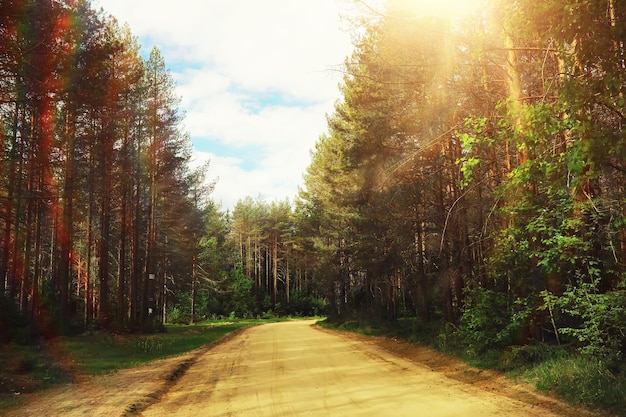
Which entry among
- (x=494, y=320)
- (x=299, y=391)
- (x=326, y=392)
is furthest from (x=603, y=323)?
(x=299, y=391)

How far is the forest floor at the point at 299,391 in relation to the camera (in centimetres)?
689

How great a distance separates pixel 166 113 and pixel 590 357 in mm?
26366

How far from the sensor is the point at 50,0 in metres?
11.9

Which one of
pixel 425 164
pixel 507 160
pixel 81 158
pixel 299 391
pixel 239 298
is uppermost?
pixel 81 158

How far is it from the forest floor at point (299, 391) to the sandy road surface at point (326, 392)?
2 centimetres

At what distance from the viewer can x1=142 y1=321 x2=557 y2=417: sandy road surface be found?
6.81 m

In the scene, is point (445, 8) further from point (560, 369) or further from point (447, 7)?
point (560, 369)

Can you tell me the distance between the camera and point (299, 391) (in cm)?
840

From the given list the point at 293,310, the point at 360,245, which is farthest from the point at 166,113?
the point at 293,310

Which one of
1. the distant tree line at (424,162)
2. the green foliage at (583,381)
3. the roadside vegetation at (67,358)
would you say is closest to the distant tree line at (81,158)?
the distant tree line at (424,162)

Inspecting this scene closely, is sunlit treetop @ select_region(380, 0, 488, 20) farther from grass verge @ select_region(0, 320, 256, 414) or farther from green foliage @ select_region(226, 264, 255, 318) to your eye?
green foliage @ select_region(226, 264, 255, 318)

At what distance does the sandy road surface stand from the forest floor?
0.02 meters

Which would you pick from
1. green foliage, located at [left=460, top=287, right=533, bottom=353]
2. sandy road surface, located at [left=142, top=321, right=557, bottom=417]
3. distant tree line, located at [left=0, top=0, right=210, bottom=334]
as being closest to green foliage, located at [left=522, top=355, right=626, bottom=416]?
sandy road surface, located at [left=142, top=321, right=557, bottom=417]

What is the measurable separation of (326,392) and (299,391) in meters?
0.53
